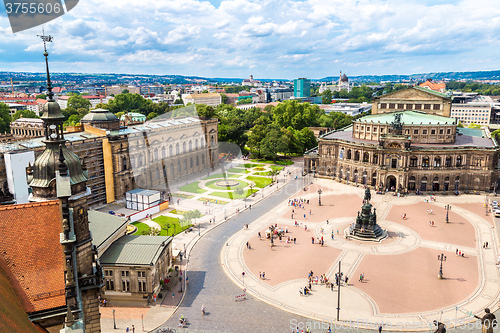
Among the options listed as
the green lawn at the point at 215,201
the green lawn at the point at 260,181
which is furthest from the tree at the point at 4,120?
the green lawn at the point at 215,201

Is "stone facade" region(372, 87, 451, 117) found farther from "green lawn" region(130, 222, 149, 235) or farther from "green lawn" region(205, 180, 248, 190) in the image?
"green lawn" region(130, 222, 149, 235)

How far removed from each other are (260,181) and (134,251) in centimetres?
4831

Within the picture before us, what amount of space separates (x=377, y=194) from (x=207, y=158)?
44789mm

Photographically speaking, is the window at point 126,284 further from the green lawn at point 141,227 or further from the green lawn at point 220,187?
the green lawn at point 220,187

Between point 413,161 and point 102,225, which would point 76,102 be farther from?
point 413,161

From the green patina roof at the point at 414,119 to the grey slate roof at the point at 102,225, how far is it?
2603 inches

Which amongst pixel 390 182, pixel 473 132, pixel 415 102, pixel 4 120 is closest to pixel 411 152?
pixel 390 182

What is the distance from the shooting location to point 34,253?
773 inches

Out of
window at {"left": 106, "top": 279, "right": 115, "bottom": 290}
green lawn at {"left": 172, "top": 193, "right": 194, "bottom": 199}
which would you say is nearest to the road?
window at {"left": 106, "top": 279, "right": 115, "bottom": 290}

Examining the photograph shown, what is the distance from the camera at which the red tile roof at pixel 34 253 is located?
1864 cm

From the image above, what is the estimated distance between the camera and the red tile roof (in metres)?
18.6

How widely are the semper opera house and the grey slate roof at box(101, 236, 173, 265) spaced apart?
54.1 m

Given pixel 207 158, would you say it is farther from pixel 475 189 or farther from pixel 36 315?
pixel 36 315

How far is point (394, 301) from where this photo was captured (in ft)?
125
